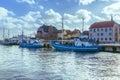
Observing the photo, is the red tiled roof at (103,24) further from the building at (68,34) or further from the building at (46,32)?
the building at (46,32)

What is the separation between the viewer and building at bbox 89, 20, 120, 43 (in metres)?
122

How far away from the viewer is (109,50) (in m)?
84.2

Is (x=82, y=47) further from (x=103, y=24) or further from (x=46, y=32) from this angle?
(x=46, y=32)

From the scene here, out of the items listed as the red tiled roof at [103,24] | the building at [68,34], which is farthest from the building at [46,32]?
the red tiled roof at [103,24]

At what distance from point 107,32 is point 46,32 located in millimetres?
75076

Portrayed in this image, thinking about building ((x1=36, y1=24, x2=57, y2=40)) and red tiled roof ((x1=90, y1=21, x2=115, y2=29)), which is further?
building ((x1=36, y1=24, x2=57, y2=40))

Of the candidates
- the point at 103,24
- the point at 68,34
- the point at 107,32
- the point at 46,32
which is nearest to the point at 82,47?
the point at 107,32

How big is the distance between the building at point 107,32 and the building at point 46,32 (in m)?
59.9

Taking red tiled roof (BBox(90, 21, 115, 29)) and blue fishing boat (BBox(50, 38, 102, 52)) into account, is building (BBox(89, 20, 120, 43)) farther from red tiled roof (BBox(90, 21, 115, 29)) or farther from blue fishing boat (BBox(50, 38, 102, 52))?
blue fishing boat (BBox(50, 38, 102, 52))

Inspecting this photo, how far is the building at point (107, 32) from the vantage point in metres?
122

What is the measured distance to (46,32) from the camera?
192 metres

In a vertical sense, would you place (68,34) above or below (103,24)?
below

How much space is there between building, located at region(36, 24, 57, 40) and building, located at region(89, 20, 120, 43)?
59.9 m

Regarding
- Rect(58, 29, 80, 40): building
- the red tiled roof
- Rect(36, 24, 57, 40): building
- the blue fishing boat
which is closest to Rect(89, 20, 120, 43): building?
the red tiled roof
